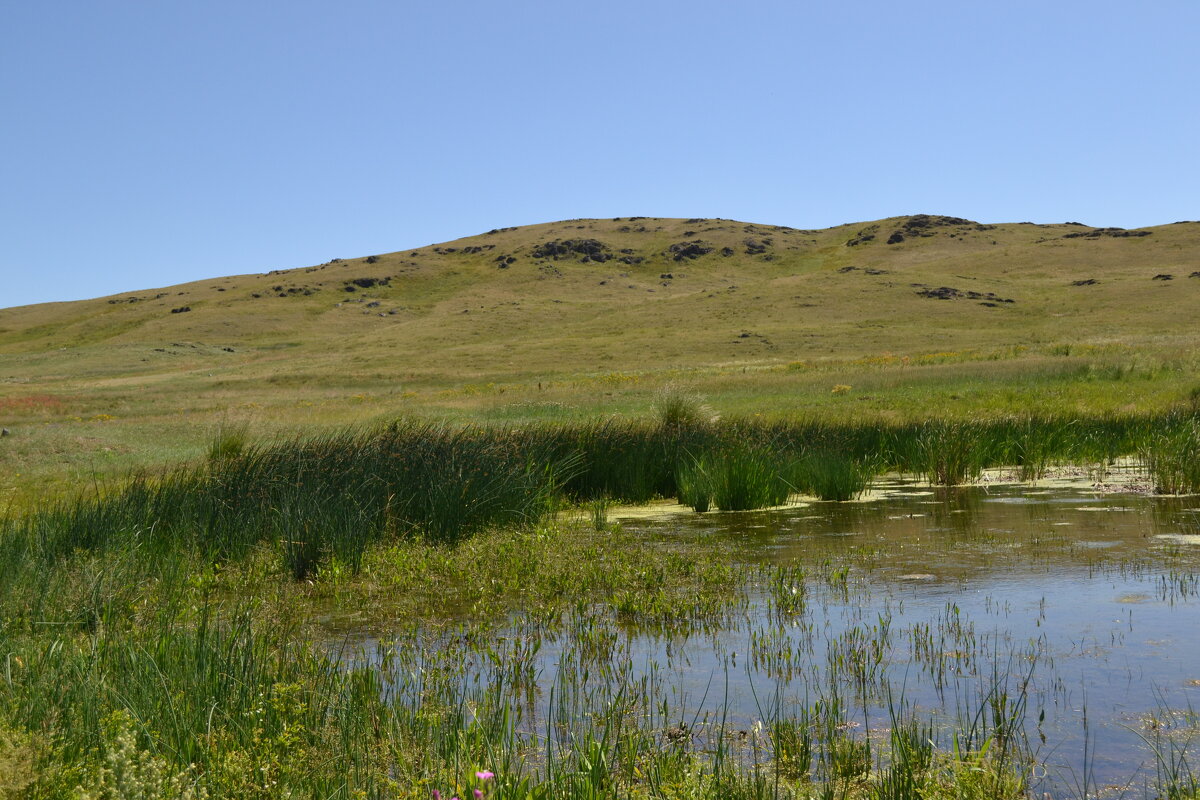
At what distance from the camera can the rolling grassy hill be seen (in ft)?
106

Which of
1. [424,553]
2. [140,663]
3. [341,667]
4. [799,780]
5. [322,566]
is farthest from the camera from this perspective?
[424,553]

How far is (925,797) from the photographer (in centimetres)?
436

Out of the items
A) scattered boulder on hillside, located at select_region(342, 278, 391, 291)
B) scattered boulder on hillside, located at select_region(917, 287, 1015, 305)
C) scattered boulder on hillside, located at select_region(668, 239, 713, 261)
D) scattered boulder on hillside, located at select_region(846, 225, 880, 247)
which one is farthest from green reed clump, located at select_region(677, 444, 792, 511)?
scattered boulder on hillside, located at select_region(846, 225, 880, 247)

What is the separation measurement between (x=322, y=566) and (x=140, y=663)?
4.76 m

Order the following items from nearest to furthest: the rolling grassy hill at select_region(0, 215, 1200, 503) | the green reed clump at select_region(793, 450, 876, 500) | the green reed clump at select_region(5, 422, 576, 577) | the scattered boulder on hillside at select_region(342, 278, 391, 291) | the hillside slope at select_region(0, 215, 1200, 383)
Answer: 1. the green reed clump at select_region(5, 422, 576, 577)
2. the green reed clump at select_region(793, 450, 876, 500)
3. the rolling grassy hill at select_region(0, 215, 1200, 503)
4. the hillside slope at select_region(0, 215, 1200, 383)
5. the scattered boulder on hillside at select_region(342, 278, 391, 291)

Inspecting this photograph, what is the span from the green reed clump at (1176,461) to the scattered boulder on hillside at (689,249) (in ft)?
439

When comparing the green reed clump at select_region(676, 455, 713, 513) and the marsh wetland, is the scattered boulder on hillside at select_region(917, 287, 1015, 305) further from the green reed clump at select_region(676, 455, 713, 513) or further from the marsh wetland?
the green reed clump at select_region(676, 455, 713, 513)

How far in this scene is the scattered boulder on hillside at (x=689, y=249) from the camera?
15012 centimetres

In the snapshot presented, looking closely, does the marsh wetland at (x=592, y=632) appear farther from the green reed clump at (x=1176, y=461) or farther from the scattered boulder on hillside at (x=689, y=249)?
the scattered boulder on hillside at (x=689, y=249)

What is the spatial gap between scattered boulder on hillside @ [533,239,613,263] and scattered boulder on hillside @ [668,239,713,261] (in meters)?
9.74

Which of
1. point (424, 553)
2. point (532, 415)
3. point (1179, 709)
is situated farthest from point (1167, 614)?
point (532, 415)

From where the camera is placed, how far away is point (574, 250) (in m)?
153

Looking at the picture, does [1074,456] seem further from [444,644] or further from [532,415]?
[532,415]

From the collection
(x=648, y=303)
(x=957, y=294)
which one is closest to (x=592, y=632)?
(x=957, y=294)
